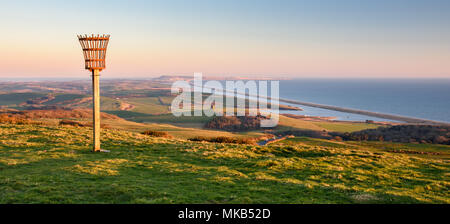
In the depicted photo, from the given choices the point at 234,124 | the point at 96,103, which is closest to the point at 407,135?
the point at 234,124

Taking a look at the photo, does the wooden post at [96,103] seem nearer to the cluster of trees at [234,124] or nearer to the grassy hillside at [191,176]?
the grassy hillside at [191,176]

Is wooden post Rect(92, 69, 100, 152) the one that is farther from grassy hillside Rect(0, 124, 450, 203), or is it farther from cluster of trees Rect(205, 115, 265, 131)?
cluster of trees Rect(205, 115, 265, 131)

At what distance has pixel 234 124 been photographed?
286 ft

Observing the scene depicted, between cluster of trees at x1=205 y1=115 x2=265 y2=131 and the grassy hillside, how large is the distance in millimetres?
62373

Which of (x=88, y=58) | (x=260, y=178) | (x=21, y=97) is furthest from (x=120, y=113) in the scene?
(x=260, y=178)

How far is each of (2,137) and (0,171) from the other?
1121cm

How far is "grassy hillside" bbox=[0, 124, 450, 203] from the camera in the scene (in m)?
10.1

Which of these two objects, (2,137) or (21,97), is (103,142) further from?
(21,97)

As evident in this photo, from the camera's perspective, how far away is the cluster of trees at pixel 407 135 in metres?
66.6

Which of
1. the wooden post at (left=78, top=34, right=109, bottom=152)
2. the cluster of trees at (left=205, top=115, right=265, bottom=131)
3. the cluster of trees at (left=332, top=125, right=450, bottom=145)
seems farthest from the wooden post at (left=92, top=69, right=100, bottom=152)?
the cluster of trees at (left=205, top=115, right=265, bottom=131)

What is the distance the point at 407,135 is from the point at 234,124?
47.3m

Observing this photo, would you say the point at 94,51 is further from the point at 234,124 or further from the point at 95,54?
the point at 234,124
